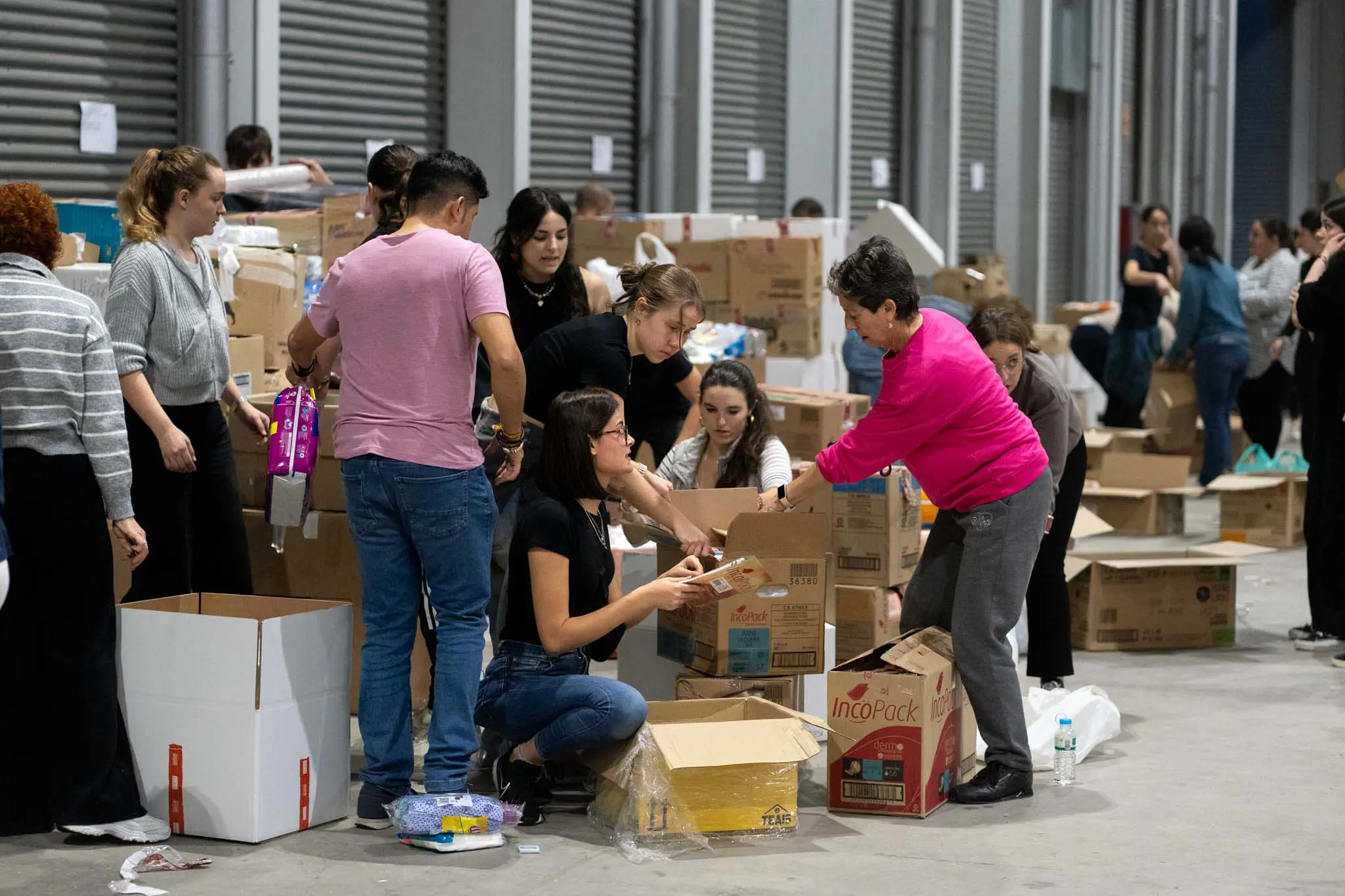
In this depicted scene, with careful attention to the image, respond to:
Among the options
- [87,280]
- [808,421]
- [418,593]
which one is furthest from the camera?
[808,421]

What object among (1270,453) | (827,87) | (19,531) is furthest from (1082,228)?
(19,531)

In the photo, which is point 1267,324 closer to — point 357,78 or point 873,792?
point 357,78

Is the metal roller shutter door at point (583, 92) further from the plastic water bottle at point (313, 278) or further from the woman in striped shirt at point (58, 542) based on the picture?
the woman in striped shirt at point (58, 542)

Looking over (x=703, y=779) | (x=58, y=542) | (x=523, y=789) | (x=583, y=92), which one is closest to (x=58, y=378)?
(x=58, y=542)

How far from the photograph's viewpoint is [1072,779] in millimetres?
4562

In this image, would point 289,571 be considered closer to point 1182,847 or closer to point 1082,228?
point 1182,847

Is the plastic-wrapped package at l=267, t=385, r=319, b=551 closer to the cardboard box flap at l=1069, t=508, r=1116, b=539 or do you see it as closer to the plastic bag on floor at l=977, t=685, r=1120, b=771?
the plastic bag on floor at l=977, t=685, r=1120, b=771

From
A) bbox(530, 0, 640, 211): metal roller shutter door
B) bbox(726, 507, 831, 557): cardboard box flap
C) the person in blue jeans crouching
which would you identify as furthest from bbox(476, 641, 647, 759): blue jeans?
bbox(530, 0, 640, 211): metal roller shutter door

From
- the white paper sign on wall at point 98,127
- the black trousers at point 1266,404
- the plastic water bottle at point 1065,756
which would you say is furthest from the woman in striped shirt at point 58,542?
the black trousers at point 1266,404

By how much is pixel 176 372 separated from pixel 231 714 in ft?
2.91

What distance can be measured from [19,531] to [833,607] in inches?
101

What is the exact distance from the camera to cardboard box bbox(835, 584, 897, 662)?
211 inches

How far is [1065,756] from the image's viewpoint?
453 cm

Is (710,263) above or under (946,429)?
above
